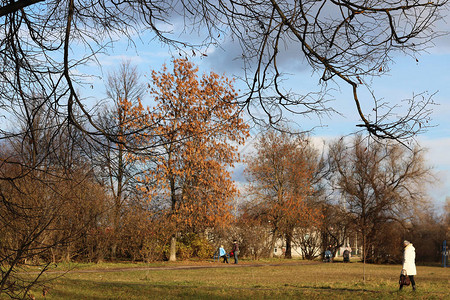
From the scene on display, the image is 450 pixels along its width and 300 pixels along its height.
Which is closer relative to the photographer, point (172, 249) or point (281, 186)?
point (172, 249)

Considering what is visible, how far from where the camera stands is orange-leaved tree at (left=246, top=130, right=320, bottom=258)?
3750cm

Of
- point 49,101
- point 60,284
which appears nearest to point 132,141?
point 49,101

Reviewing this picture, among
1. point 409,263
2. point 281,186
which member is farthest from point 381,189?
point 409,263

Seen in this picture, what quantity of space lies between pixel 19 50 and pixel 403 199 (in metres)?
39.8

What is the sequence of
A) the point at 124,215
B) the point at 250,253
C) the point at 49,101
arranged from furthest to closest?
the point at 250,253, the point at 124,215, the point at 49,101

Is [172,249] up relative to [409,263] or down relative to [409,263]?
down

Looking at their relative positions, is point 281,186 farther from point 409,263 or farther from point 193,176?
point 409,263

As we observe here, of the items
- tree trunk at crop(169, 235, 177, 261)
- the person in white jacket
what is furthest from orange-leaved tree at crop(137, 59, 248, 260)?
the person in white jacket

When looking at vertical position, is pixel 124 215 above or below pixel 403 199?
below

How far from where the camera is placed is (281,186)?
3872 cm

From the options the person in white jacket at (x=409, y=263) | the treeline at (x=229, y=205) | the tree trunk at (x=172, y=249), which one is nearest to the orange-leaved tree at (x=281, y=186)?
the treeline at (x=229, y=205)

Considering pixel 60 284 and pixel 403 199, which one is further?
pixel 403 199

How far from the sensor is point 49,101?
5.58 metres

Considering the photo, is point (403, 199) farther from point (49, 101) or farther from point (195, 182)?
point (49, 101)
